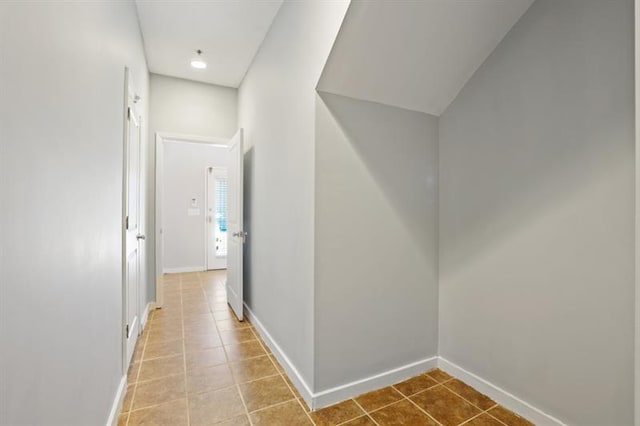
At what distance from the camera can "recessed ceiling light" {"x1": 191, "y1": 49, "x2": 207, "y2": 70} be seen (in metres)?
3.22

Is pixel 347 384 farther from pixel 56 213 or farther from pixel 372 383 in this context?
pixel 56 213

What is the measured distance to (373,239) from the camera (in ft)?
6.75

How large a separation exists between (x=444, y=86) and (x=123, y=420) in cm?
296

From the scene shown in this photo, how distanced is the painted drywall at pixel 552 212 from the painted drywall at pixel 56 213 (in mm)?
2241

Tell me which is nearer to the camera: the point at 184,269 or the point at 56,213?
the point at 56,213

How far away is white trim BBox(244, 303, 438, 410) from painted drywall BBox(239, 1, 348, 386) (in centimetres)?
6

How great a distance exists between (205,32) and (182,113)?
1.21 meters

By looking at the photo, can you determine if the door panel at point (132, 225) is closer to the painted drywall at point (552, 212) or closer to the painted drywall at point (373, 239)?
the painted drywall at point (373, 239)

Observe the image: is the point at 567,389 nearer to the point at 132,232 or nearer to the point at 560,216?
the point at 560,216

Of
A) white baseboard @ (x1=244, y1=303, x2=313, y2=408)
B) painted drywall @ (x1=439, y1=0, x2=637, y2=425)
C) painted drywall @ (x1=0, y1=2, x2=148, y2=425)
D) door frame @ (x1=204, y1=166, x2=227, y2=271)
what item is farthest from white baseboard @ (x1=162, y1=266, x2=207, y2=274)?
painted drywall @ (x1=439, y1=0, x2=637, y2=425)

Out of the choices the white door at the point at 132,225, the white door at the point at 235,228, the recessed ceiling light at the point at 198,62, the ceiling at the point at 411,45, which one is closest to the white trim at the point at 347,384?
the white door at the point at 235,228

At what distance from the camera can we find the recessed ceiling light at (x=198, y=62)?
3.22m

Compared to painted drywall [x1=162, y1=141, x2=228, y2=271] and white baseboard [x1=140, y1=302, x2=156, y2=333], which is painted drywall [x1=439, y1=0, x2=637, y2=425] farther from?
painted drywall [x1=162, y1=141, x2=228, y2=271]

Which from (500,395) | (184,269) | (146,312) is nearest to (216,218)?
(184,269)
